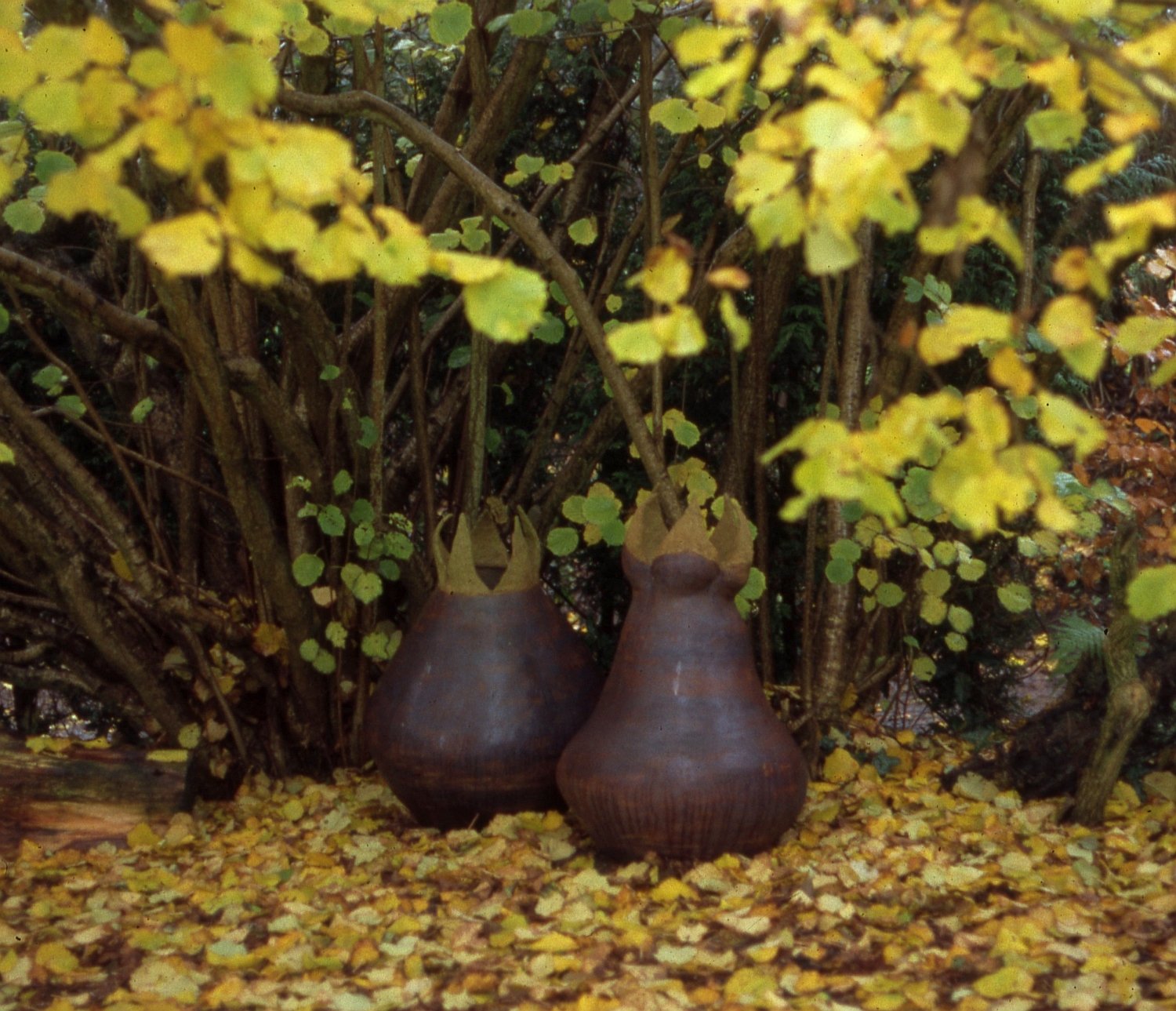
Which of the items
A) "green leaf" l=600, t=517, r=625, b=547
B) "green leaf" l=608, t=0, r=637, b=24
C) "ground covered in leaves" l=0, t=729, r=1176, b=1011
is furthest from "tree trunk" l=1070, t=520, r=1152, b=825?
"green leaf" l=608, t=0, r=637, b=24

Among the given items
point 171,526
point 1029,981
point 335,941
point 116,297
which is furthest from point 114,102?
point 171,526

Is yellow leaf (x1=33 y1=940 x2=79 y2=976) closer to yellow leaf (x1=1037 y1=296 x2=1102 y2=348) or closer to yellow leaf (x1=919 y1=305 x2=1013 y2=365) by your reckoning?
yellow leaf (x1=919 y1=305 x2=1013 y2=365)

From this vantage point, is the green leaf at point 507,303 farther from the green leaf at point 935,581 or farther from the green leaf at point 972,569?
the green leaf at point 935,581

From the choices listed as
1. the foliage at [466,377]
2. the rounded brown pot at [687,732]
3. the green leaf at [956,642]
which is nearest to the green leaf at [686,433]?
the foliage at [466,377]

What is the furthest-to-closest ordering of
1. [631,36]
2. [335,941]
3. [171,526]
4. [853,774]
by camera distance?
[171,526]
[631,36]
[853,774]
[335,941]

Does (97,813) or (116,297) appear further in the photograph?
(116,297)

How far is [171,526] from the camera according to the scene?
418cm

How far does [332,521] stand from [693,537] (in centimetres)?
99

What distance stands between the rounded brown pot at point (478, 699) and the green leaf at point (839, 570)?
2.25ft

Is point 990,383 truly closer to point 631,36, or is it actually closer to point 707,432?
point 707,432

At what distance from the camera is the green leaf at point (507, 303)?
1432 mm

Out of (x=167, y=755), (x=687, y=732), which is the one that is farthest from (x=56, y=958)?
(x=687, y=732)

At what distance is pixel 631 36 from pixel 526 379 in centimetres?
111

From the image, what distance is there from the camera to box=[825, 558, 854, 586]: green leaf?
3.47 meters
